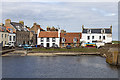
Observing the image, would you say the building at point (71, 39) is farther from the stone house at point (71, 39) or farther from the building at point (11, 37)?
the building at point (11, 37)

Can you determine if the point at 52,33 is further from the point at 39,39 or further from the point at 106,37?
the point at 106,37

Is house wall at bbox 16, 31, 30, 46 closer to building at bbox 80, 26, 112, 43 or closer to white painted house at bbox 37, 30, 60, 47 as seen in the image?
white painted house at bbox 37, 30, 60, 47

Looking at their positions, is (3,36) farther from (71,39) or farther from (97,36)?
(97,36)

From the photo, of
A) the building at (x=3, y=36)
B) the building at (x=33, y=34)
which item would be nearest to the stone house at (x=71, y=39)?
the building at (x=33, y=34)

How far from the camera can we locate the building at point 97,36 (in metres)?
90.8

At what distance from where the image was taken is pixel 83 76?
109ft

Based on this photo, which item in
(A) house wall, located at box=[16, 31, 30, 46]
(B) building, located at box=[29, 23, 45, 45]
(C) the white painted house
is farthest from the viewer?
(B) building, located at box=[29, 23, 45, 45]

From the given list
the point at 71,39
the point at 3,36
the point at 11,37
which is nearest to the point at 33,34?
the point at 11,37

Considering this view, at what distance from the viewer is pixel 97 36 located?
9144 cm

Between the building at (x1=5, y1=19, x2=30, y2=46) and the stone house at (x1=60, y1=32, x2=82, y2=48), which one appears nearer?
the stone house at (x1=60, y1=32, x2=82, y2=48)

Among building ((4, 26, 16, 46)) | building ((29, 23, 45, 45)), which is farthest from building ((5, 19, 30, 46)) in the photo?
building ((29, 23, 45, 45))

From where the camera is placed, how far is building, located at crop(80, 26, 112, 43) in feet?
298

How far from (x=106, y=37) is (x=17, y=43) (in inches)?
1643

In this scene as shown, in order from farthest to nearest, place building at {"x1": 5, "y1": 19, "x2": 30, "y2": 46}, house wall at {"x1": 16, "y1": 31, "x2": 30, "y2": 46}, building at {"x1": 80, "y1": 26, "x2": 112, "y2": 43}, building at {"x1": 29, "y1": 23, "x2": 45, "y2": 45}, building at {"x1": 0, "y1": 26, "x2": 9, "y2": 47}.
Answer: building at {"x1": 29, "y1": 23, "x2": 45, "y2": 45}
house wall at {"x1": 16, "y1": 31, "x2": 30, "y2": 46}
building at {"x1": 5, "y1": 19, "x2": 30, "y2": 46}
building at {"x1": 80, "y1": 26, "x2": 112, "y2": 43}
building at {"x1": 0, "y1": 26, "x2": 9, "y2": 47}
